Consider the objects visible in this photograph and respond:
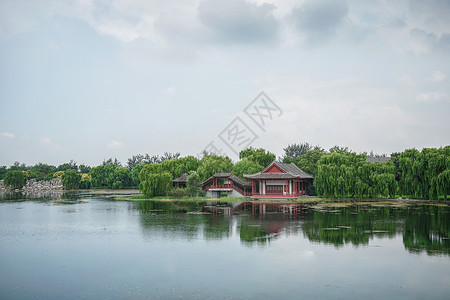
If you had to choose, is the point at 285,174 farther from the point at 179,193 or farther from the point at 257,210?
the point at 257,210

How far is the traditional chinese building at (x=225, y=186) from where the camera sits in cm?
4384

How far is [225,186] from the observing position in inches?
1731

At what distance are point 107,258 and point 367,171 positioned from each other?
30.7 m

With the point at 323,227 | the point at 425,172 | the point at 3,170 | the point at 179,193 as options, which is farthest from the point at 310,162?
the point at 3,170

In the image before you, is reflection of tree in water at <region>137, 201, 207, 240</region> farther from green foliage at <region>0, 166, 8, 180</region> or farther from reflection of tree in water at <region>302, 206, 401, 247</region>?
green foliage at <region>0, 166, 8, 180</region>

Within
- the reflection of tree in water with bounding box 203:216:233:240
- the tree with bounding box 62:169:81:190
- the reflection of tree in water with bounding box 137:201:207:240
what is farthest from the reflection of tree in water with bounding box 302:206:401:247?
the tree with bounding box 62:169:81:190

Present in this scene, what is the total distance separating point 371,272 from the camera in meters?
11.2

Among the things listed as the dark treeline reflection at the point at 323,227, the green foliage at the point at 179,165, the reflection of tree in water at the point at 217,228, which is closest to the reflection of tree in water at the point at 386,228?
the dark treeline reflection at the point at 323,227

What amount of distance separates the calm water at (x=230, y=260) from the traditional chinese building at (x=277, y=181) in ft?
65.4

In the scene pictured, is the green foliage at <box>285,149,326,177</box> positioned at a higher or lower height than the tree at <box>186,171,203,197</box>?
higher

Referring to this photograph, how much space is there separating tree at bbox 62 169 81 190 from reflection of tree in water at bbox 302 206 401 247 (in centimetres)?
6056

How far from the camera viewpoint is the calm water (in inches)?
387

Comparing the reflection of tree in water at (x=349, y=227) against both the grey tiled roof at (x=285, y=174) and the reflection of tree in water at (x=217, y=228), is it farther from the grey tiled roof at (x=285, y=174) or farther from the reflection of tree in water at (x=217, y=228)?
the grey tiled roof at (x=285, y=174)

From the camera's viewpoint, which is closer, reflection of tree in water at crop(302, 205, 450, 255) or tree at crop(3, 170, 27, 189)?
reflection of tree in water at crop(302, 205, 450, 255)
